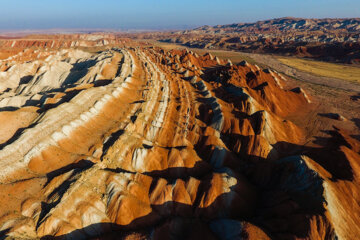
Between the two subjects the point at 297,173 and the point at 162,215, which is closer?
the point at 162,215

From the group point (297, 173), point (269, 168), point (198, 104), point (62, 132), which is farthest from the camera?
point (198, 104)

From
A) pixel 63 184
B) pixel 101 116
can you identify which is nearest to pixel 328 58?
pixel 101 116

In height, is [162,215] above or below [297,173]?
→ below

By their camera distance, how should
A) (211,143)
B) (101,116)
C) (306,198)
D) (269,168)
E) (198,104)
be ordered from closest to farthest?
(306,198) → (269,168) → (211,143) → (101,116) → (198,104)

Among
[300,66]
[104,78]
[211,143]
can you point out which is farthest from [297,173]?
[300,66]

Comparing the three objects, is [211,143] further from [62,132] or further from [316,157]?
[62,132]

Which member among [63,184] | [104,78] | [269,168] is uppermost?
[104,78]
